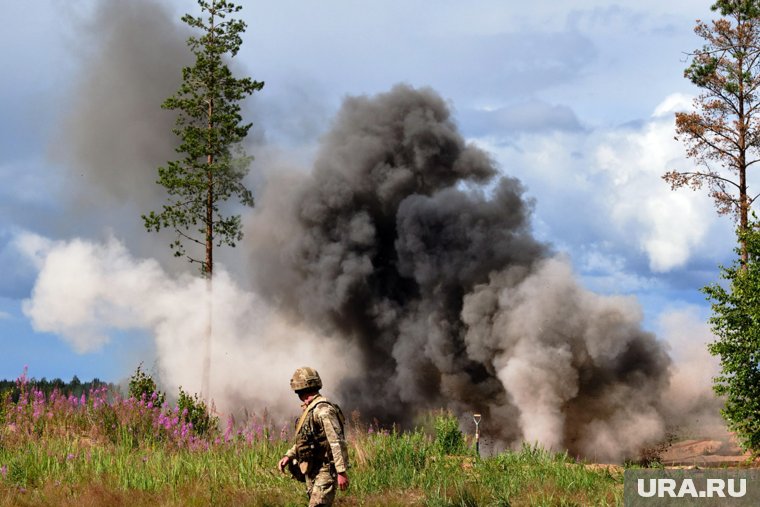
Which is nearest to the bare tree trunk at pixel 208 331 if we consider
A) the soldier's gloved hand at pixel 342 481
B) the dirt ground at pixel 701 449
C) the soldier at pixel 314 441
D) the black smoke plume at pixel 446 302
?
the black smoke plume at pixel 446 302

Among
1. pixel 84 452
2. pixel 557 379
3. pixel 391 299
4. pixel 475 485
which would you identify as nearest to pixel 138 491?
pixel 84 452

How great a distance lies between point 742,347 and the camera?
1991 centimetres

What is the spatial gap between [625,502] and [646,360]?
2099 cm

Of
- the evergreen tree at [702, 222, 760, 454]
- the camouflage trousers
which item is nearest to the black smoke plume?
the evergreen tree at [702, 222, 760, 454]

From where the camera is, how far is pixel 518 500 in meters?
11.4

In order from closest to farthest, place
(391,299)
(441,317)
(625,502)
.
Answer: (625,502)
(441,317)
(391,299)

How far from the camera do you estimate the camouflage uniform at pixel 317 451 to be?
29.9 ft

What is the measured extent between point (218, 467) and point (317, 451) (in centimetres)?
492

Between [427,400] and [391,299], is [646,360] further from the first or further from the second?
[391,299]

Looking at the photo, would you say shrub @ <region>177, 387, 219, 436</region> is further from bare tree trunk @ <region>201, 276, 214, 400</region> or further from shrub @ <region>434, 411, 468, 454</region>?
bare tree trunk @ <region>201, 276, 214, 400</region>

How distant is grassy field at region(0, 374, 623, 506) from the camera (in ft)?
37.7

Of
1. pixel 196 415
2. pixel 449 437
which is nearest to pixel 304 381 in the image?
pixel 449 437

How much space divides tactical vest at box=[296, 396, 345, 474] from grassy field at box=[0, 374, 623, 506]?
2.28 metres

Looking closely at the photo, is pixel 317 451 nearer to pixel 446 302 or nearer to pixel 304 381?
pixel 304 381
